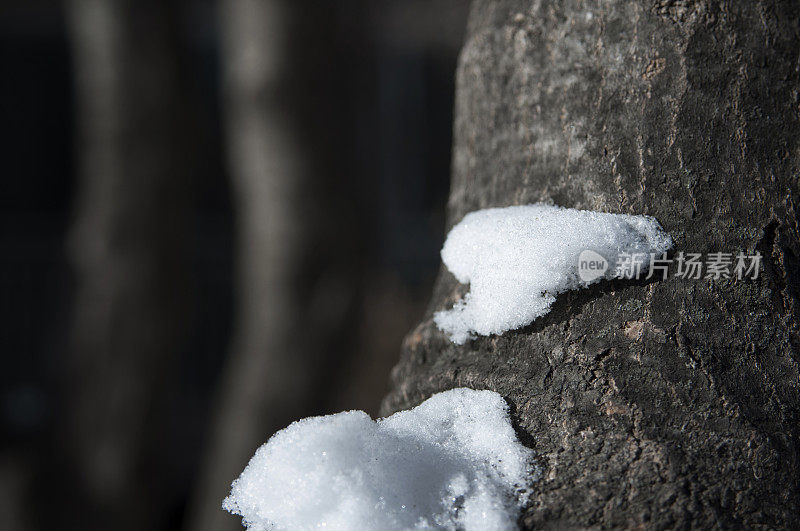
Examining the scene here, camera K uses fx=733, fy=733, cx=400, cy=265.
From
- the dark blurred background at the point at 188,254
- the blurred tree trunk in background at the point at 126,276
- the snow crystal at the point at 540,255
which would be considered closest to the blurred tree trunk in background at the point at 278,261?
the dark blurred background at the point at 188,254

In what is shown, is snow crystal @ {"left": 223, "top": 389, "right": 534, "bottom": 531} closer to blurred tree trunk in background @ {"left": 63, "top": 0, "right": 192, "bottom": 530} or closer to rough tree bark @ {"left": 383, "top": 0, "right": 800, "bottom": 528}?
rough tree bark @ {"left": 383, "top": 0, "right": 800, "bottom": 528}

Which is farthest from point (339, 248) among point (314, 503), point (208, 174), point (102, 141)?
point (208, 174)

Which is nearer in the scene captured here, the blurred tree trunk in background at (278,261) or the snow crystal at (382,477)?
the snow crystal at (382,477)

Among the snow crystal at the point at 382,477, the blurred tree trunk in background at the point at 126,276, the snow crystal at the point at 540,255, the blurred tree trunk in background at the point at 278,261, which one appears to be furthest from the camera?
the blurred tree trunk in background at the point at 126,276

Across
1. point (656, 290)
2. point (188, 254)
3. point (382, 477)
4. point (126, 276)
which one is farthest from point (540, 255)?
point (188, 254)

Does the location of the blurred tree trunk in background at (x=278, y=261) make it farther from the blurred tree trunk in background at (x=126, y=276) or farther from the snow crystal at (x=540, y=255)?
the snow crystal at (x=540, y=255)

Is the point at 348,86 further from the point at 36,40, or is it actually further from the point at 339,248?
the point at 36,40
